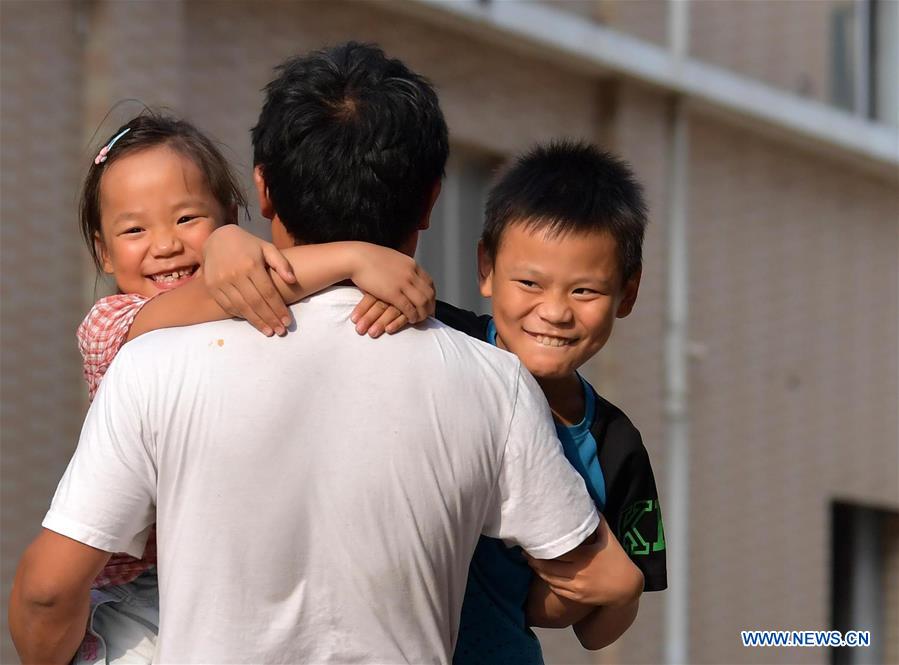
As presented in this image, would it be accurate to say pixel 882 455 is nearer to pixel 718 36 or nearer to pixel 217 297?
pixel 718 36

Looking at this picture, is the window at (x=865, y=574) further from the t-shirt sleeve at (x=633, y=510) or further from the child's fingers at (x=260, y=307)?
the child's fingers at (x=260, y=307)

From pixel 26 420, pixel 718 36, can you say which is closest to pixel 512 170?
pixel 26 420

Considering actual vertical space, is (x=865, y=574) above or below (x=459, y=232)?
below

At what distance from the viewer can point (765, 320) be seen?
10219 millimetres

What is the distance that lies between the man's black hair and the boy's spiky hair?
1.58 feet

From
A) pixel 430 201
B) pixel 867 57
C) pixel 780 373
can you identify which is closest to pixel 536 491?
pixel 430 201

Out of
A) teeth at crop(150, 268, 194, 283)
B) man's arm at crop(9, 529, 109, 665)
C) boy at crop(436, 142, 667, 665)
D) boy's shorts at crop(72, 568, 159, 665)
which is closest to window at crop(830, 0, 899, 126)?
boy at crop(436, 142, 667, 665)

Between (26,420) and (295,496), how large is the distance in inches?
175

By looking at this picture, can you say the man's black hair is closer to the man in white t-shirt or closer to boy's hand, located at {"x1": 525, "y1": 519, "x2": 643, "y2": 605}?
the man in white t-shirt

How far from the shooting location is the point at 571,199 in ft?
9.17

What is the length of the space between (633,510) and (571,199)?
54 cm

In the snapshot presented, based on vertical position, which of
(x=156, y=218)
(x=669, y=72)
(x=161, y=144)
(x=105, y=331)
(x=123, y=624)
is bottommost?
(x=123, y=624)

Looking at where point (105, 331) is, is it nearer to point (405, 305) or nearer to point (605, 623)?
point (405, 305)

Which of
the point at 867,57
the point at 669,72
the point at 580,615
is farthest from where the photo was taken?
the point at 867,57
